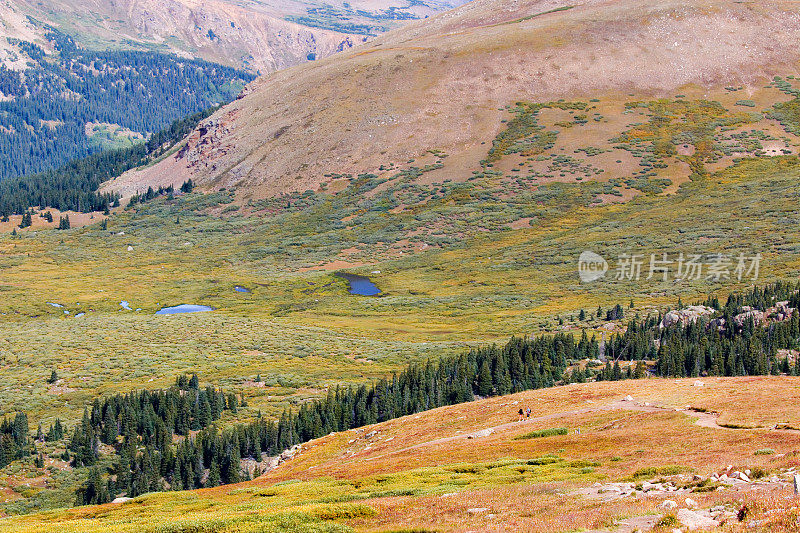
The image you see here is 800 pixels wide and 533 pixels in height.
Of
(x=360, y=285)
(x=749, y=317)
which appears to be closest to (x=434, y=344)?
(x=749, y=317)

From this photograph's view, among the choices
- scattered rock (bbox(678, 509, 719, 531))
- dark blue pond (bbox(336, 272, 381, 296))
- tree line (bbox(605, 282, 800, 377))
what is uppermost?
dark blue pond (bbox(336, 272, 381, 296))

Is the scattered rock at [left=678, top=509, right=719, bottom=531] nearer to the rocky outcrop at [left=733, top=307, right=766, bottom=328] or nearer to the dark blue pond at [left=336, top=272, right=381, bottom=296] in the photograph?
the rocky outcrop at [left=733, top=307, right=766, bottom=328]

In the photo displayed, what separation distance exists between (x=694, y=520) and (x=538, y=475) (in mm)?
15056

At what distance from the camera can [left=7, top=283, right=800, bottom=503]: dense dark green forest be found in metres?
74.4

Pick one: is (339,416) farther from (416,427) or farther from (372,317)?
(372,317)

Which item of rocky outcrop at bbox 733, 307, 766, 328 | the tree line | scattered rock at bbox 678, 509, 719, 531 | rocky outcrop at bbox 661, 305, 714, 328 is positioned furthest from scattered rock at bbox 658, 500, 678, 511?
rocky outcrop at bbox 661, 305, 714, 328

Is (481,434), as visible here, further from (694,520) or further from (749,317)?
(749,317)

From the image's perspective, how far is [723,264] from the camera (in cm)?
14450

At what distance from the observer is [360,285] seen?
556 feet

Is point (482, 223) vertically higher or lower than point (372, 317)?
higher

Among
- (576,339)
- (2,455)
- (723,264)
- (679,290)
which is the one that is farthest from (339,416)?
(723,264)

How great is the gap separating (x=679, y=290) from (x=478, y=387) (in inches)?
2379

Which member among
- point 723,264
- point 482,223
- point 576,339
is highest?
point 482,223

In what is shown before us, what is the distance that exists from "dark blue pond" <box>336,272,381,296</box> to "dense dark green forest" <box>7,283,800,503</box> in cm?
6026
